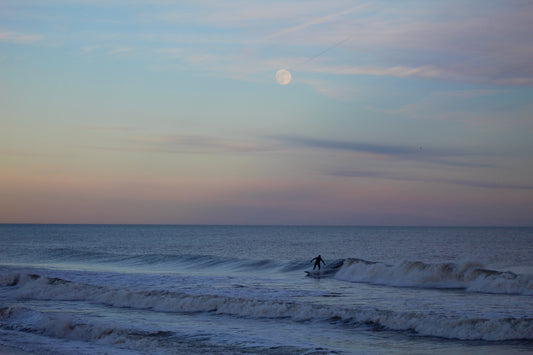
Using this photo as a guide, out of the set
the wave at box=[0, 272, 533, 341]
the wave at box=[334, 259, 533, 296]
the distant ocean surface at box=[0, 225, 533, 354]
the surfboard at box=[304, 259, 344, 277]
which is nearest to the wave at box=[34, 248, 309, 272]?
the surfboard at box=[304, 259, 344, 277]

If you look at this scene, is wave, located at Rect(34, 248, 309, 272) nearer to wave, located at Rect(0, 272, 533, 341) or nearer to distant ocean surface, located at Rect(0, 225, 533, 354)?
distant ocean surface, located at Rect(0, 225, 533, 354)

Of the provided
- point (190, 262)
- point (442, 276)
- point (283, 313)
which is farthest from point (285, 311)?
point (190, 262)

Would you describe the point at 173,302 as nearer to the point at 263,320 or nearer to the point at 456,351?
the point at 263,320

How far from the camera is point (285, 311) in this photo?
2008 centimetres

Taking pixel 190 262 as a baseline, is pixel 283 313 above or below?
above

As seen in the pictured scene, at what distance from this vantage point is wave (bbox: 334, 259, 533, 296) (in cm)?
2555

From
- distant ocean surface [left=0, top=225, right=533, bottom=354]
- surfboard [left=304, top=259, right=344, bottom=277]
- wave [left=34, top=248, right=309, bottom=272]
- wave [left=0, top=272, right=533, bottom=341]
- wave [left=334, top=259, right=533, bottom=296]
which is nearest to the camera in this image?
distant ocean surface [left=0, top=225, right=533, bottom=354]

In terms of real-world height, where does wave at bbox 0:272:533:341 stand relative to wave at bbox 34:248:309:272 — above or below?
above

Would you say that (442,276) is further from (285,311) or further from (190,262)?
(190,262)

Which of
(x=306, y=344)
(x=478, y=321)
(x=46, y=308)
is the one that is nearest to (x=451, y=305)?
(x=478, y=321)

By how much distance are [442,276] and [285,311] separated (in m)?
13.0

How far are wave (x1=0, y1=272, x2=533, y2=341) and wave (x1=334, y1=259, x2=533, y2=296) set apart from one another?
895cm

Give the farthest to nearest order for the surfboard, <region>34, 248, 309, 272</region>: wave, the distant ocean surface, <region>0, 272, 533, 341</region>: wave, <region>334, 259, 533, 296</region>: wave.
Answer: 1. <region>34, 248, 309, 272</region>: wave
2. the surfboard
3. <region>334, 259, 533, 296</region>: wave
4. <region>0, 272, 533, 341</region>: wave
5. the distant ocean surface

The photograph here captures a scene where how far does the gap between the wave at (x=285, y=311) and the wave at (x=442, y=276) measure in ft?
29.3
